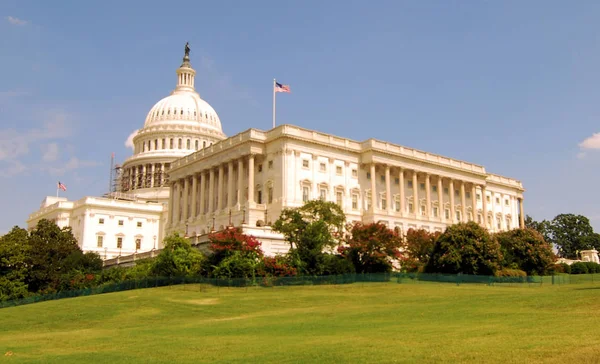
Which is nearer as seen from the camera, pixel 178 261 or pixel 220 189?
pixel 178 261

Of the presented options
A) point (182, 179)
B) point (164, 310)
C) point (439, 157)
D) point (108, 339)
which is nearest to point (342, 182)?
point (439, 157)

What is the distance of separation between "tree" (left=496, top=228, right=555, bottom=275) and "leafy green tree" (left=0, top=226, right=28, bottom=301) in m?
56.0

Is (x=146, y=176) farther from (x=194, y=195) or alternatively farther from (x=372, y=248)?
(x=372, y=248)

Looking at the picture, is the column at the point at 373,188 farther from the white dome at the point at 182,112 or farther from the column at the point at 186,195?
the white dome at the point at 182,112

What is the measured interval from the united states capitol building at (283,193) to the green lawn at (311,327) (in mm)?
25471

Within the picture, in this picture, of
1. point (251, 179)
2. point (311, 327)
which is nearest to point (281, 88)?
point (251, 179)

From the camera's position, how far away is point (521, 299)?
137 ft

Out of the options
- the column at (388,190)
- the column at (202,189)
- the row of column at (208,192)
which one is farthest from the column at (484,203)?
the column at (202,189)

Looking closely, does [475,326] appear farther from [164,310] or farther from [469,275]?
[469,275]

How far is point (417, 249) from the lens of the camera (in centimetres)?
8112

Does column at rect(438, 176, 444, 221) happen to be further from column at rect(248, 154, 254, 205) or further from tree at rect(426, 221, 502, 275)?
tree at rect(426, 221, 502, 275)

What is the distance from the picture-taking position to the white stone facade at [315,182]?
9581cm

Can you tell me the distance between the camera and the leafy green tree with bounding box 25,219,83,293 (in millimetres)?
77062

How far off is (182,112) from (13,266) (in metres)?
89.1
